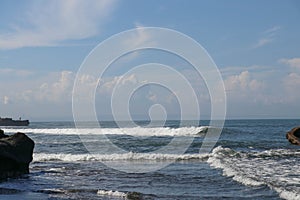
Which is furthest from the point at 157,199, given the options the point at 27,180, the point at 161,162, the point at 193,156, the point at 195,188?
the point at 193,156

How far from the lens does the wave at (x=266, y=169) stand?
14039 millimetres

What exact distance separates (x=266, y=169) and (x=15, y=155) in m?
11.2

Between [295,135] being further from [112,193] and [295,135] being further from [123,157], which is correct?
[112,193]

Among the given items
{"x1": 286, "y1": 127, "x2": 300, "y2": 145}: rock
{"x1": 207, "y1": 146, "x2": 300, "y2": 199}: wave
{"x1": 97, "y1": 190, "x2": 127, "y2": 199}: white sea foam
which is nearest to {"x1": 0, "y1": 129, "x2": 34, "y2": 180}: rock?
{"x1": 97, "y1": 190, "x2": 127, "y2": 199}: white sea foam

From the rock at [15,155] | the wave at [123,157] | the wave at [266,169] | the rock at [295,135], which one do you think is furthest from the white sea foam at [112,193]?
the rock at [295,135]

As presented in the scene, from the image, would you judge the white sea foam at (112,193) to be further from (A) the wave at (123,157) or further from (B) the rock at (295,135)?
(B) the rock at (295,135)

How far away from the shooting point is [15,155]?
17.4 metres

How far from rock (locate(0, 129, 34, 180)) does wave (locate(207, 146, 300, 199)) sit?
28.9 ft

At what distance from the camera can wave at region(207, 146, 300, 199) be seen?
14039mm

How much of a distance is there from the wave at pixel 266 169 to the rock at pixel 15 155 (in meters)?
8.80

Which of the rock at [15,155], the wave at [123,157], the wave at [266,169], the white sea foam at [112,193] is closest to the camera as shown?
the white sea foam at [112,193]

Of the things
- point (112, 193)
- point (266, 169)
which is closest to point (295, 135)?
point (266, 169)

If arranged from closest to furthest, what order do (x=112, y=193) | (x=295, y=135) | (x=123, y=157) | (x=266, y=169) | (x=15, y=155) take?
Answer: (x=112, y=193) < (x=15, y=155) < (x=266, y=169) < (x=123, y=157) < (x=295, y=135)

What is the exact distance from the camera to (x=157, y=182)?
1565cm
